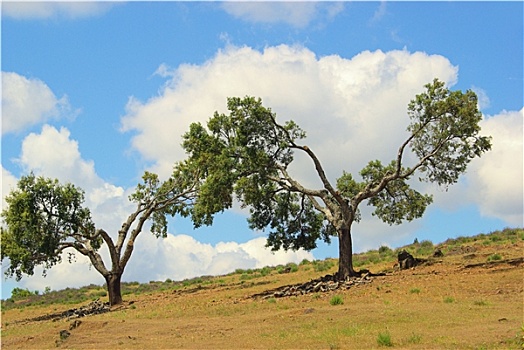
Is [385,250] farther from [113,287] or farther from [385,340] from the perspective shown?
[385,340]

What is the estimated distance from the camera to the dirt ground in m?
17.9

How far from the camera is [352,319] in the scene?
21469 millimetres

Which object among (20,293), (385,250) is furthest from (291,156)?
(20,293)

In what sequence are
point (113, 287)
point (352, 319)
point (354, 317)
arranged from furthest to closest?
point (113, 287) < point (354, 317) < point (352, 319)

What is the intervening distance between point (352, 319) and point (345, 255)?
40.9 ft

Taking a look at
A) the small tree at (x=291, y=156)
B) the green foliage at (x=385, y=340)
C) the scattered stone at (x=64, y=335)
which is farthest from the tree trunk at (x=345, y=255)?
the green foliage at (x=385, y=340)

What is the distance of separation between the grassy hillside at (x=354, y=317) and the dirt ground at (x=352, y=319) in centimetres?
4

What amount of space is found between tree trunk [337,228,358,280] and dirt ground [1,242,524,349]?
2.05 meters

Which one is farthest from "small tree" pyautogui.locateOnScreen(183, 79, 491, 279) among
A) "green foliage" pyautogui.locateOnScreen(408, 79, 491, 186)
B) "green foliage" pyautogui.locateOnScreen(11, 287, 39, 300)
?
"green foliage" pyautogui.locateOnScreen(11, 287, 39, 300)

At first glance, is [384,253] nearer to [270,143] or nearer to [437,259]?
[437,259]

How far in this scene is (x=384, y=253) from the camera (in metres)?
51.7

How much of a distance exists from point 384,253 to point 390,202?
14.1 m

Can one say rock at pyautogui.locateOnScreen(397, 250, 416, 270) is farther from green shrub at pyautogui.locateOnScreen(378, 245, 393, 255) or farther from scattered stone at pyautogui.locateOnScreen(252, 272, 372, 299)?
green shrub at pyautogui.locateOnScreen(378, 245, 393, 255)

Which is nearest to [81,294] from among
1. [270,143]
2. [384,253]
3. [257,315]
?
[384,253]
